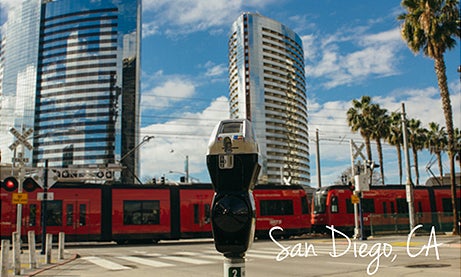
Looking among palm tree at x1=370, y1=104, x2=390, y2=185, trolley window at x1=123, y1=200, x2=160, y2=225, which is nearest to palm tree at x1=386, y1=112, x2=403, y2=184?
palm tree at x1=370, y1=104, x2=390, y2=185

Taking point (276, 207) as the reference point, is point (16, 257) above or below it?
below

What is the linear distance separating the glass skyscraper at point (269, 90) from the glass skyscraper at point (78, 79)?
Answer: 2696 centimetres

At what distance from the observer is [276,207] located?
2631 cm

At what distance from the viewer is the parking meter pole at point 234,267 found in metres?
3.26

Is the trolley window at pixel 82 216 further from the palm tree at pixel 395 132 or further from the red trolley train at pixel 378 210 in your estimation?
the palm tree at pixel 395 132

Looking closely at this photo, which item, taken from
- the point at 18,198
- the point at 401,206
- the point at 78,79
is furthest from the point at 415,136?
the point at 78,79

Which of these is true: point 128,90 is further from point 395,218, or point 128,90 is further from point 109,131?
point 395,218

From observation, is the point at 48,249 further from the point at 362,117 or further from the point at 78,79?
the point at 78,79

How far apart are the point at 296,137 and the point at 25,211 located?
101m

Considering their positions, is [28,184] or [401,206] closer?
[28,184]

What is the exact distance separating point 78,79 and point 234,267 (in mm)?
118937

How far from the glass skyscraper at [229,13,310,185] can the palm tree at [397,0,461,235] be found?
84.3 metres

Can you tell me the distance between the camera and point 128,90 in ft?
381

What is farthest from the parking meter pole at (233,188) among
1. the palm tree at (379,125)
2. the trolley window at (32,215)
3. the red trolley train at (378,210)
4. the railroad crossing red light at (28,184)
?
the palm tree at (379,125)
